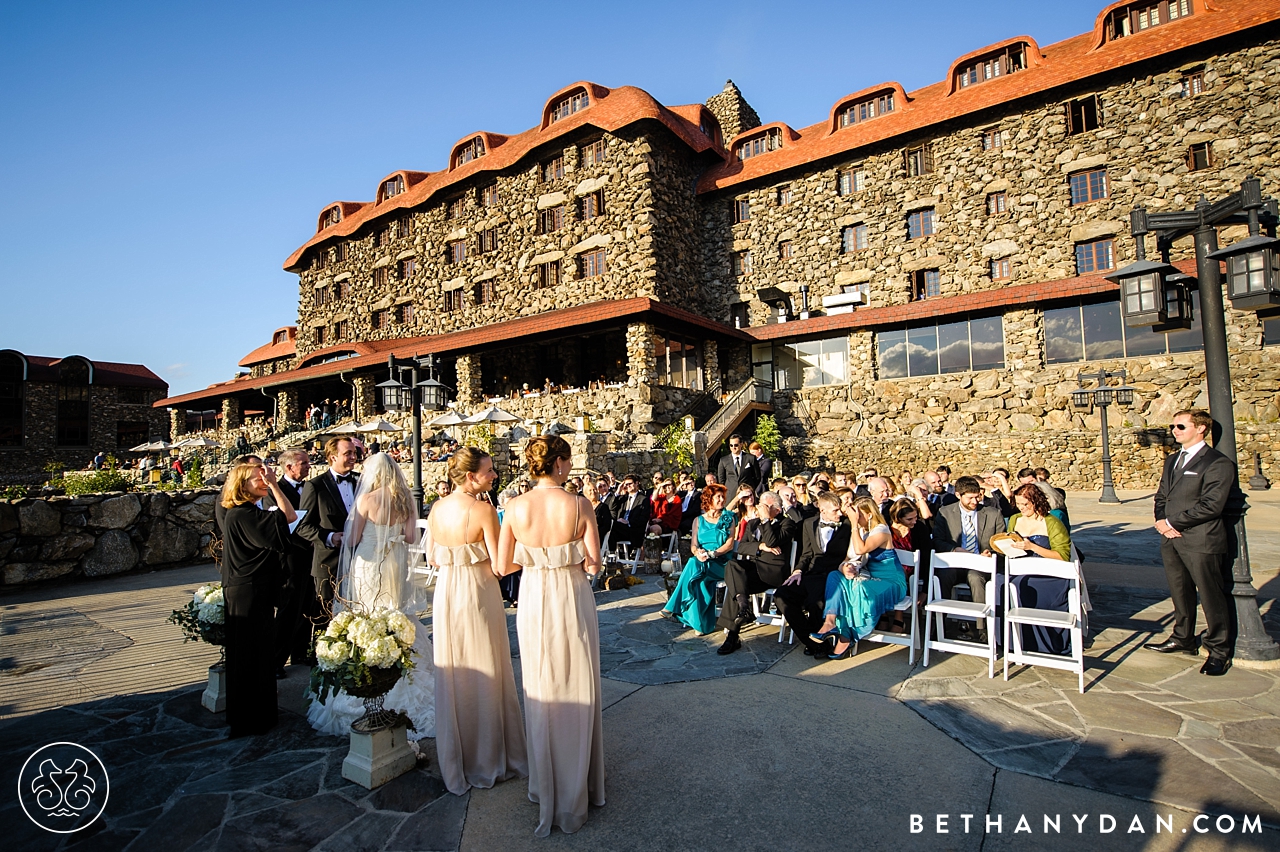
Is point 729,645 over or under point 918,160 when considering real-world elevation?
Answer: under

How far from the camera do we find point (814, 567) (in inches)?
238

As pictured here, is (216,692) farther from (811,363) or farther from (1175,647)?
(811,363)

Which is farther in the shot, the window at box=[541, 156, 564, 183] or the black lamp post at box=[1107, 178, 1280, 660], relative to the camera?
the window at box=[541, 156, 564, 183]

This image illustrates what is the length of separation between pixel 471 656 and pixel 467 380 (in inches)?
799

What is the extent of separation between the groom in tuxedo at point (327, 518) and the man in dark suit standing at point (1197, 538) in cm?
716

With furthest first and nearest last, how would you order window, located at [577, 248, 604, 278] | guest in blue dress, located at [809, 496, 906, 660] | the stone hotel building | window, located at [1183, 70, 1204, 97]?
window, located at [577, 248, 604, 278]
window, located at [1183, 70, 1204, 97]
the stone hotel building
guest in blue dress, located at [809, 496, 906, 660]

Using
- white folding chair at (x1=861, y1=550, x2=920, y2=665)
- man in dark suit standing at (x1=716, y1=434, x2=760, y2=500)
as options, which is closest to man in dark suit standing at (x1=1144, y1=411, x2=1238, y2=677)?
white folding chair at (x1=861, y1=550, x2=920, y2=665)

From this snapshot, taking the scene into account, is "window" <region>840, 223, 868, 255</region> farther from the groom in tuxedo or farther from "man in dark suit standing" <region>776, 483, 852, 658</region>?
the groom in tuxedo

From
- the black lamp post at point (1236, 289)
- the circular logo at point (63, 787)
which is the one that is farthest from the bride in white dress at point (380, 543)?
the black lamp post at point (1236, 289)

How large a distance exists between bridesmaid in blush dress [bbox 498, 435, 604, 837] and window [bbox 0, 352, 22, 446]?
51.7m

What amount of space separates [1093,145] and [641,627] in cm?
2534

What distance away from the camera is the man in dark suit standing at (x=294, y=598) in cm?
520

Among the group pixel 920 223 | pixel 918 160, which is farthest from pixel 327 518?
pixel 918 160

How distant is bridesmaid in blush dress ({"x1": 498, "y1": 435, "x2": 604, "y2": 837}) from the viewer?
3.14m
